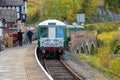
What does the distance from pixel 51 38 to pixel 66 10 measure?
191 ft

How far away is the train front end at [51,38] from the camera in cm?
3503

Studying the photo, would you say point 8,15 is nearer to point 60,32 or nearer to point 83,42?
point 83,42

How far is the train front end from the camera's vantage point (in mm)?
35031

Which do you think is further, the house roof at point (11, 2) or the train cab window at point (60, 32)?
the house roof at point (11, 2)

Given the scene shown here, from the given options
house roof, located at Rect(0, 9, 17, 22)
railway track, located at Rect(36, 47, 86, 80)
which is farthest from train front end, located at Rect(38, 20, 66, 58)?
house roof, located at Rect(0, 9, 17, 22)

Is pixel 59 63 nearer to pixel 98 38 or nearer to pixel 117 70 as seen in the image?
pixel 117 70

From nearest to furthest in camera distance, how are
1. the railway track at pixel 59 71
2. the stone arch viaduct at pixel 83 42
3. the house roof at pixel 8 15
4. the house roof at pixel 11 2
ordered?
1. the railway track at pixel 59 71
2. the stone arch viaduct at pixel 83 42
3. the house roof at pixel 8 15
4. the house roof at pixel 11 2

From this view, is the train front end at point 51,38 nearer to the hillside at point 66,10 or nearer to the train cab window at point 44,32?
the train cab window at point 44,32

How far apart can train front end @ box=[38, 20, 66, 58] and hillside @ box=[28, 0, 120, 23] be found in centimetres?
3823

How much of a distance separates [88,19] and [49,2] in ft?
66.2

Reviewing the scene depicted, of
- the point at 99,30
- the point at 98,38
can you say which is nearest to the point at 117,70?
the point at 98,38

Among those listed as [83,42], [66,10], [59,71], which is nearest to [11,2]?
[83,42]

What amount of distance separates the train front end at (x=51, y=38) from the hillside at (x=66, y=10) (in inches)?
1505

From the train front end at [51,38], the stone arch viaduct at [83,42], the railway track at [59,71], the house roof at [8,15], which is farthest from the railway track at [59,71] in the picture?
the house roof at [8,15]
